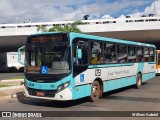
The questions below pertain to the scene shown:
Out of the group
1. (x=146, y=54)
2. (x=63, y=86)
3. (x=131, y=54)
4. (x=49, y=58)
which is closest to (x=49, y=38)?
(x=49, y=58)

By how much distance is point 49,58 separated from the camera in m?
12.2

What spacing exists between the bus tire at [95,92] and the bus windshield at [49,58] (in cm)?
209

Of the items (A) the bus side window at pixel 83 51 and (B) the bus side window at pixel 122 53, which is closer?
(A) the bus side window at pixel 83 51

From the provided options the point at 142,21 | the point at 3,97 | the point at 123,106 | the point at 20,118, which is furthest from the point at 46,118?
the point at 142,21

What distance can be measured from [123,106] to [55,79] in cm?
281

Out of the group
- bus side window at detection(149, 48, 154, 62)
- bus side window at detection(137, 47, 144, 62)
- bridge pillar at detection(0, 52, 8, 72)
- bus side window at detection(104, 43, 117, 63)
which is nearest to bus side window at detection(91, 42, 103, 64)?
bus side window at detection(104, 43, 117, 63)

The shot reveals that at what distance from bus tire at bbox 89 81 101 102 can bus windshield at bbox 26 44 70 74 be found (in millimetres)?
2089

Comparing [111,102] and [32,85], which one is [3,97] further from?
[111,102]

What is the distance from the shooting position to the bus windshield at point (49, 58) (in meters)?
11.9

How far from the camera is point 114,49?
15.8 metres

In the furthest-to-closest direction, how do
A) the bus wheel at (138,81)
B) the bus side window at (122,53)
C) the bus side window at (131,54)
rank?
the bus wheel at (138,81)
the bus side window at (131,54)
the bus side window at (122,53)

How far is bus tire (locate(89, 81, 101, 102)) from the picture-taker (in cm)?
1344

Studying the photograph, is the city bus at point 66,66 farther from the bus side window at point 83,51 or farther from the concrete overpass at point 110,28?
the concrete overpass at point 110,28

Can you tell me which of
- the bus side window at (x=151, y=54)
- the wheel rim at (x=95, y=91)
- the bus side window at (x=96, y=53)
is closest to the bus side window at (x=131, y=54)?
the bus side window at (x=151, y=54)
